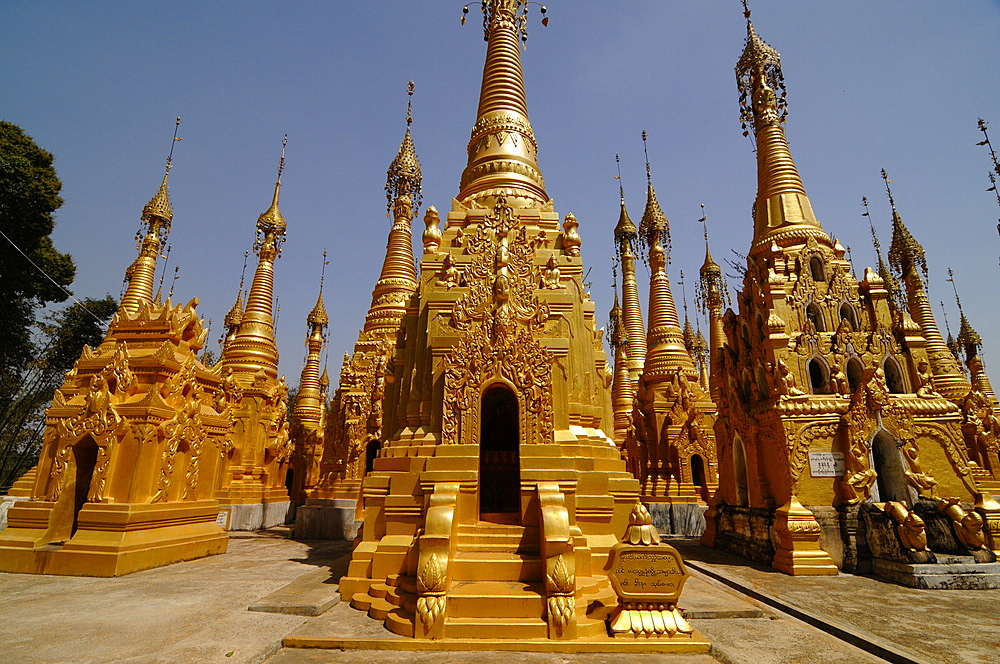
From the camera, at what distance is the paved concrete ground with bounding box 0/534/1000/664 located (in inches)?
211

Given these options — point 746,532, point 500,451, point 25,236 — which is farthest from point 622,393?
point 25,236

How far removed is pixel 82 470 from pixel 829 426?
55.0ft

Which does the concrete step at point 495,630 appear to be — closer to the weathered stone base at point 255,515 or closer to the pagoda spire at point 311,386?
the weathered stone base at point 255,515

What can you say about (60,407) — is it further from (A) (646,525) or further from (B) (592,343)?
(A) (646,525)

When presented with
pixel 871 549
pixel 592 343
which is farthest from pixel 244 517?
pixel 871 549

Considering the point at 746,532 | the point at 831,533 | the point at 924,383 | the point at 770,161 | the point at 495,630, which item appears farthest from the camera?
the point at 770,161

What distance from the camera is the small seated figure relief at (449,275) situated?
10.1 m

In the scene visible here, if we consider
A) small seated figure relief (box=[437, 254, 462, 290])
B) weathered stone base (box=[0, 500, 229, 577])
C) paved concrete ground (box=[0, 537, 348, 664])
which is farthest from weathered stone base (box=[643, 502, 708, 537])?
weathered stone base (box=[0, 500, 229, 577])

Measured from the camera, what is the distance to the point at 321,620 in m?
6.41

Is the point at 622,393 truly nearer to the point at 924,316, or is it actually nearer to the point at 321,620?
the point at 924,316

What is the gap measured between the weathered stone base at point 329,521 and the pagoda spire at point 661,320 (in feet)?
43.1

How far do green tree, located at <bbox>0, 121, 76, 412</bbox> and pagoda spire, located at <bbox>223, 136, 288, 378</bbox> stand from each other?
20.8 feet

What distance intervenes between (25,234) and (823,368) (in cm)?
2594

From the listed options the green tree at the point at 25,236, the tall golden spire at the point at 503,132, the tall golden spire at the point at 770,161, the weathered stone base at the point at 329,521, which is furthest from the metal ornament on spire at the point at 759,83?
the green tree at the point at 25,236
